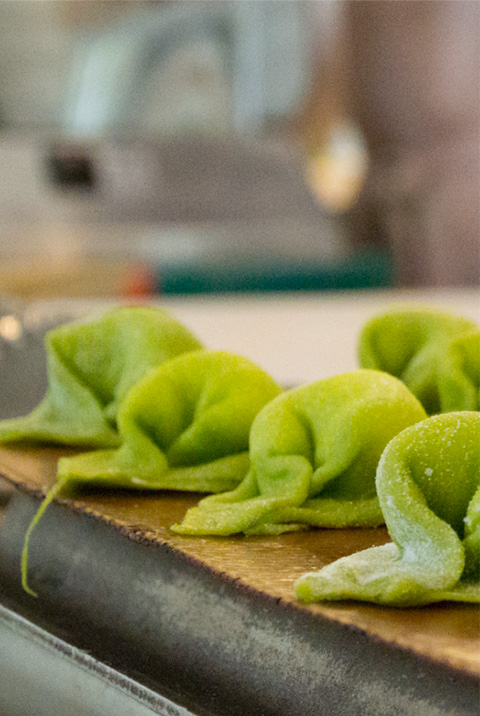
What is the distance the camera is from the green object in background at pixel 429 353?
16.2 inches

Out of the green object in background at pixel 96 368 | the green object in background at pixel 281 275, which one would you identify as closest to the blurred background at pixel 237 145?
the green object in background at pixel 281 275

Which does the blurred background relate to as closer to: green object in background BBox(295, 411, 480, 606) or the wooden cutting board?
the wooden cutting board

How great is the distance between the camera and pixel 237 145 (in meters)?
2.49

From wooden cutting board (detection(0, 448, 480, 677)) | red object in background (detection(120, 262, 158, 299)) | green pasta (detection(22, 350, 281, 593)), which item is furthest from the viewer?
red object in background (detection(120, 262, 158, 299))

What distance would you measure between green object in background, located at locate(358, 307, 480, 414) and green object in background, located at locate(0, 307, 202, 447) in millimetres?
98

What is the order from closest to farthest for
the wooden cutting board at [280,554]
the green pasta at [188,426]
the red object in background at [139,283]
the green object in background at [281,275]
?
the wooden cutting board at [280,554], the green pasta at [188,426], the red object in background at [139,283], the green object in background at [281,275]

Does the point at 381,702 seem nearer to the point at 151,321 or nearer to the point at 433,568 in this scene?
the point at 433,568

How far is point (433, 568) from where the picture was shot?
28 cm

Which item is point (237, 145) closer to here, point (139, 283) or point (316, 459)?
point (139, 283)

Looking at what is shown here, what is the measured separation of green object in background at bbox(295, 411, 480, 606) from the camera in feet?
0.90

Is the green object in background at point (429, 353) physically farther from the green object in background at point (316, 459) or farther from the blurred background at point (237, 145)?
the blurred background at point (237, 145)

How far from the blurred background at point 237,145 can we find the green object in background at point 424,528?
1872mm

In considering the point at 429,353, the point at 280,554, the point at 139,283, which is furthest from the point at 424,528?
the point at 139,283

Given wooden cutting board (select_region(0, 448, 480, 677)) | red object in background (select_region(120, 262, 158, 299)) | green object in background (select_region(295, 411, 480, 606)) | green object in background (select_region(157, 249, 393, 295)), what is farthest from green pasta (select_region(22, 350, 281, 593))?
green object in background (select_region(157, 249, 393, 295))
